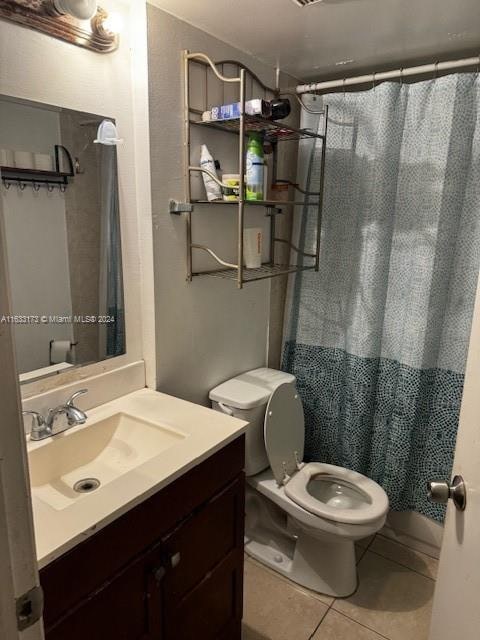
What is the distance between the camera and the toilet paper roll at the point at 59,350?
136 cm

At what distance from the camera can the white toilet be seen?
68.2 inches

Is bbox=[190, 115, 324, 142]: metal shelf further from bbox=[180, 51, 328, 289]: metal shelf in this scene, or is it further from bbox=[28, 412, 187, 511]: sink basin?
bbox=[28, 412, 187, 511]: sink basin

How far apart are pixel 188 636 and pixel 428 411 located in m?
1.26

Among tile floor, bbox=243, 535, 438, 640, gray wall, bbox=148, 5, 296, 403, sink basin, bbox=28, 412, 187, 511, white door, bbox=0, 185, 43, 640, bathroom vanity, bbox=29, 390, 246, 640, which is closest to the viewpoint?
white door, bbox=0, 185, 43, 640

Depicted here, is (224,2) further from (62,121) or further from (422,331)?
(422,331)

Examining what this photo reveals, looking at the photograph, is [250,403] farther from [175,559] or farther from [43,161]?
[43,161]

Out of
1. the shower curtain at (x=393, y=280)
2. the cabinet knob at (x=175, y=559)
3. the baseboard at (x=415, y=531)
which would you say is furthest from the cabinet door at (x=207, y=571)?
the baseboard at (x=415, y=531)

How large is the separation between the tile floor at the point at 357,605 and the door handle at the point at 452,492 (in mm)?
1101

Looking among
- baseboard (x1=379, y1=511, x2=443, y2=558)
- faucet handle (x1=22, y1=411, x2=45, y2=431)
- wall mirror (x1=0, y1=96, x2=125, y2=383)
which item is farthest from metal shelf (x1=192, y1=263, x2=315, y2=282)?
baseboard (x1=379, y1=511, x2=443, y2=558)

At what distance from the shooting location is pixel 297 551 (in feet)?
6.23

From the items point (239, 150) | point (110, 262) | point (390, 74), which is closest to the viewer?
point (110, 262)

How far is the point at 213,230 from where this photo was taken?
5.70 ft

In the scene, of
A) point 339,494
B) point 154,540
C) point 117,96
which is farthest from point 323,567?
point 117,96

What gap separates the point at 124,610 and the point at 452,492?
0.80 metres
